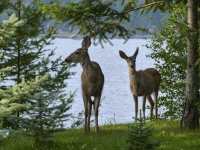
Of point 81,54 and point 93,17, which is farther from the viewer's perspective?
point 81,54

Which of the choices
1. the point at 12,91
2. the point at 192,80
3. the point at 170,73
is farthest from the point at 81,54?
the point at 170,73

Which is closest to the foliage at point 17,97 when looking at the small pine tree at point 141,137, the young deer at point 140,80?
the small pine tree at point 141,137

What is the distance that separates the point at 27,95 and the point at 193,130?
1192 centimetres

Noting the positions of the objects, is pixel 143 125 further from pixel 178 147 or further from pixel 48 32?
pixel 48 32

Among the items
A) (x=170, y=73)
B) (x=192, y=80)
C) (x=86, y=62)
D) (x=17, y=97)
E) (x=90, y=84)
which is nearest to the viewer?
(x=17, y=97)

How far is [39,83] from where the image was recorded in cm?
653

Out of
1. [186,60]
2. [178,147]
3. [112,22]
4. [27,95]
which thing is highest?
[112,22]

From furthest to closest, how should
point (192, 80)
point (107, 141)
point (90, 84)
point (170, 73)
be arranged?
point (170, 73) < point (192, 80) < point (90, 84) < point (107, 141)

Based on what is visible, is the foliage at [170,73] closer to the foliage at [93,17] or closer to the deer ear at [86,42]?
the foliage at [93,17]

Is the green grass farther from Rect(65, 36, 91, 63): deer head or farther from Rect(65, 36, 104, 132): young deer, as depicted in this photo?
Rect(65, 36, 91, 63): deer head

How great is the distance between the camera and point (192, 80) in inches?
714

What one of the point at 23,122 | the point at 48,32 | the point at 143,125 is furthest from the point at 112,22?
the point at 23,122

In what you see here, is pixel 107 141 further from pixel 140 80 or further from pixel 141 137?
pixel 140 80

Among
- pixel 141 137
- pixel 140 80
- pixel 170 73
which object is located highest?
pixel 170 73
